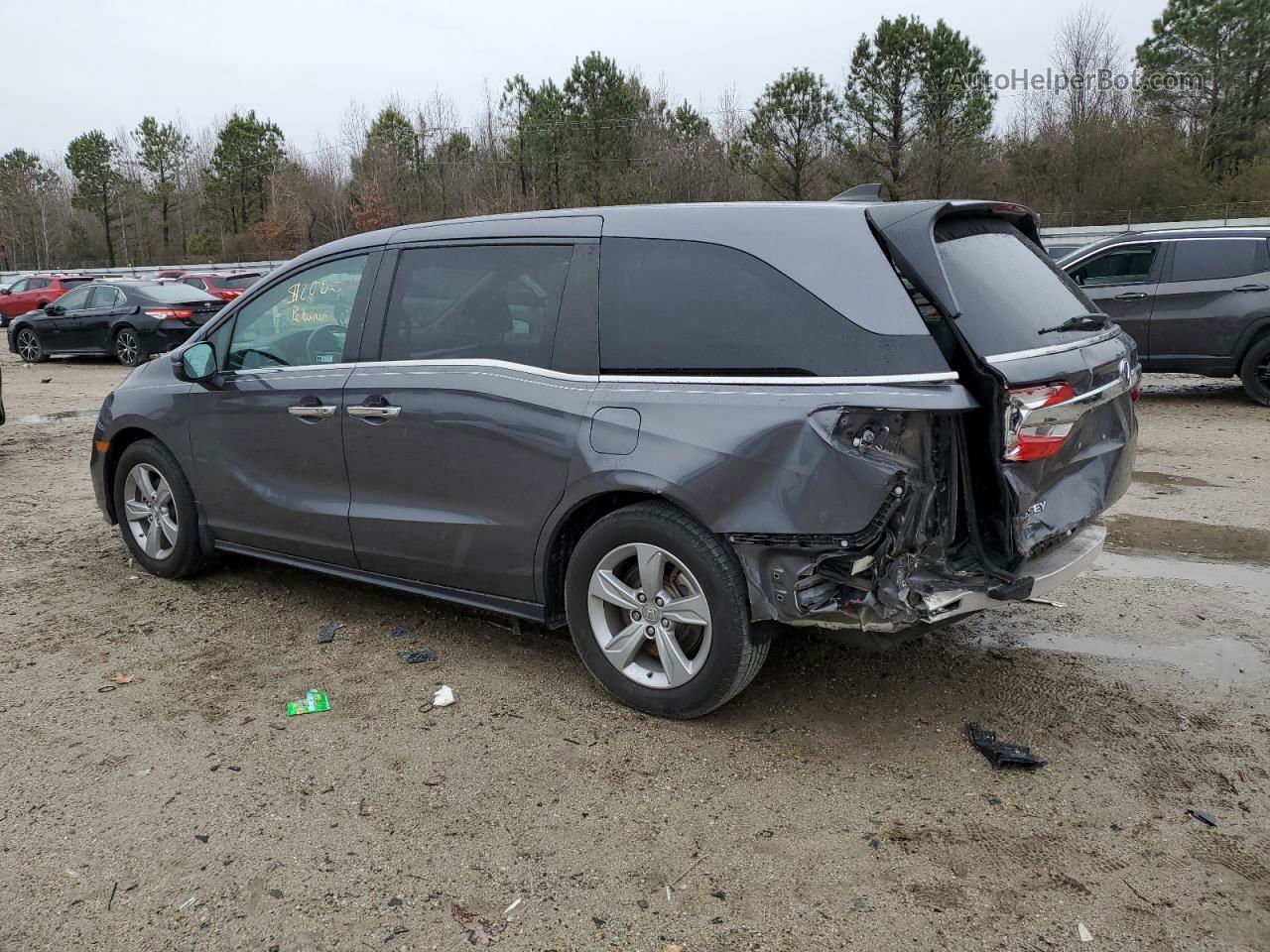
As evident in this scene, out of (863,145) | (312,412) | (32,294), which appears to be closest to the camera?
(312,412)

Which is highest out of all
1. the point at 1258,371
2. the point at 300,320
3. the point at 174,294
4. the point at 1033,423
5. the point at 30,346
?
the point at 174,294

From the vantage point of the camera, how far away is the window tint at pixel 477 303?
13.6ft

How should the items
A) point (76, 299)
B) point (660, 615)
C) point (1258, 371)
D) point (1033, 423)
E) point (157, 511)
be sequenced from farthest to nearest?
point (76, 299) < point (1258, 371) < point (157, 511) < point (660, 615) < point (1033, 423)

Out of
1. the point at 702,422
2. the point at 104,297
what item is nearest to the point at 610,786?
the point at 702,422

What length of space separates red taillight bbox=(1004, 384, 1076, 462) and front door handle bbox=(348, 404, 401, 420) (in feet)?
8.03

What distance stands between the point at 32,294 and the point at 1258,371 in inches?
1136

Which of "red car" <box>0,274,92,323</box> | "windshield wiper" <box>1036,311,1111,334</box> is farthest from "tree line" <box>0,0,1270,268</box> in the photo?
"windshield wiper" <box>1036,311,1111,334</box>

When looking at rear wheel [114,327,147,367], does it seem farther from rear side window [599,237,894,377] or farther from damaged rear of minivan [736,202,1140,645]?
damaged rear of minivan [736,202,1140,645]

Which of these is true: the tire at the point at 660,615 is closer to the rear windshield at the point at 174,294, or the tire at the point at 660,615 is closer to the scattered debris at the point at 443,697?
the scattered debris at the point at 443,697

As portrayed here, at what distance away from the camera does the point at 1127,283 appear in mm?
11516

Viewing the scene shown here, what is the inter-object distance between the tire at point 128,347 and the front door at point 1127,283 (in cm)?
1499

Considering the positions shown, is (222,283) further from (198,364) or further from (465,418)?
(465,418)

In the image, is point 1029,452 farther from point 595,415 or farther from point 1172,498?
point 1172,498

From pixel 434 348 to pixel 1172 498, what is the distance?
536 cm
